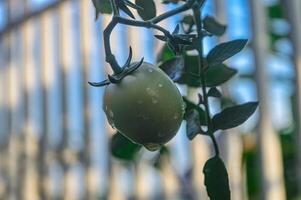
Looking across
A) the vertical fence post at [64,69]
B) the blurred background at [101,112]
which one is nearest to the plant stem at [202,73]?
the blurred background at [101,112]

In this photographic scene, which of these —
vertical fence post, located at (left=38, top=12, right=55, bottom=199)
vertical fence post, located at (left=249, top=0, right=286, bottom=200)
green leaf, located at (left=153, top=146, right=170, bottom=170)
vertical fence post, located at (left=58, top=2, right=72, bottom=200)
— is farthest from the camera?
vertical fence post, located at (left=38, top=12, right=55, bottom=199)

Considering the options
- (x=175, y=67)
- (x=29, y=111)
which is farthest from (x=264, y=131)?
(x=29, y=111)

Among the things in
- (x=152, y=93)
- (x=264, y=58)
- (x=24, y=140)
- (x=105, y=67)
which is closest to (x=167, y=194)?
(x=105, y=67)

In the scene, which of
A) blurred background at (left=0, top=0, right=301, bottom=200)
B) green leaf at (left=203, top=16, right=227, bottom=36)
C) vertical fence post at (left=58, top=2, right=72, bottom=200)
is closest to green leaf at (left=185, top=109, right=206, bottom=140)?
green leaf at (left=203, top=16, right=227, bottom=36)

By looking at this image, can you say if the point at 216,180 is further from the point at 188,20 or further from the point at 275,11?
the point at 275,11

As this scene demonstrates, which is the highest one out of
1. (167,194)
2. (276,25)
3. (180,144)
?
(276,25)

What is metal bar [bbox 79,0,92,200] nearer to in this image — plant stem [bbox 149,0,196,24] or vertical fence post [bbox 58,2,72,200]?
vertical fence post [bbox 58,2,72,200]

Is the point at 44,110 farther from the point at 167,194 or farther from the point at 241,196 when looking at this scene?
the point at 241,196
